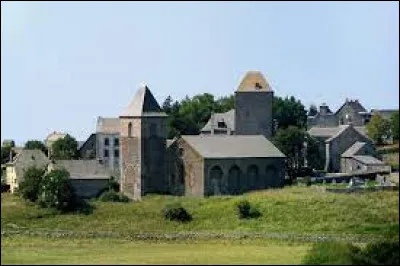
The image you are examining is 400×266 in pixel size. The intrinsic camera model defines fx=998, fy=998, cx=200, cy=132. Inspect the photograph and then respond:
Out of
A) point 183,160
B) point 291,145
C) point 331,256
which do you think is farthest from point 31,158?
point 331,256

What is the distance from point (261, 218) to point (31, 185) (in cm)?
1698

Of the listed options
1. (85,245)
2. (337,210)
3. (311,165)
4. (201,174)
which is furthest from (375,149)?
(85,245)

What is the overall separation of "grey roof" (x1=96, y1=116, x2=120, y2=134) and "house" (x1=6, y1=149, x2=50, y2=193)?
20.3m

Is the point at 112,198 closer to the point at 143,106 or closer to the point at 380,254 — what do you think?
the point at 143,106

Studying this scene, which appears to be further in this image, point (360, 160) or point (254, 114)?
point (254, 114)

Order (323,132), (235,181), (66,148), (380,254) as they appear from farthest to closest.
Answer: (323,132) → (66,148) → (235,181) → (380,254)

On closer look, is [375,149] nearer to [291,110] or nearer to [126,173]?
[291,110]

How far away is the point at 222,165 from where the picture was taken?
72.2 m

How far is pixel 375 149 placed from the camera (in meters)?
87.2

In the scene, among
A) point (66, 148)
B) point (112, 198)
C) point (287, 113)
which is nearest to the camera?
point (112, 198)

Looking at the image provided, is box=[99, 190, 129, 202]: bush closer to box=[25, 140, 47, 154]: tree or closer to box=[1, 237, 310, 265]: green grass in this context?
box=[1, 237, 310, 265]: green grass

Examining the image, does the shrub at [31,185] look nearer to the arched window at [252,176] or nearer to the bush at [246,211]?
the bush at [246,211]

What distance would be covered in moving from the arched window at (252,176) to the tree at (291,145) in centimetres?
882

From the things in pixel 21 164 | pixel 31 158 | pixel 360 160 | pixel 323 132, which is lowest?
pixel 21 164
